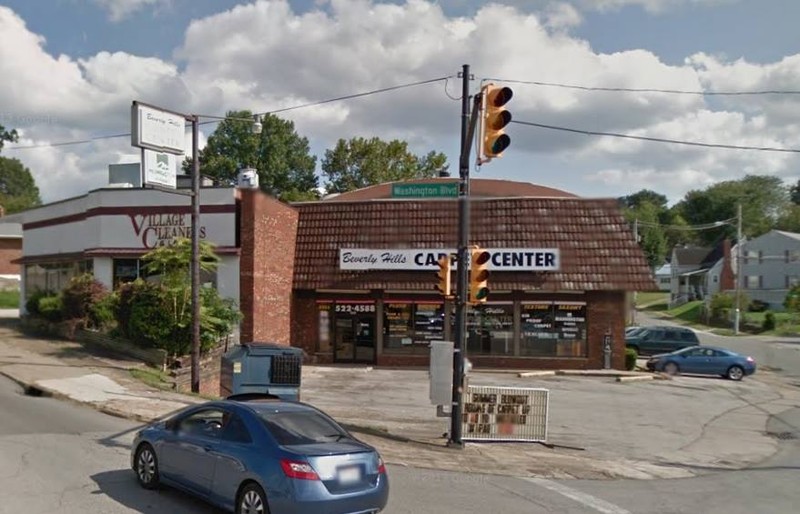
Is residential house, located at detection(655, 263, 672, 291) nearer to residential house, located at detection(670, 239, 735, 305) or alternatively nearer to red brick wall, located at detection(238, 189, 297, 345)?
residential house, located at detection(670, 239, 735, 305)

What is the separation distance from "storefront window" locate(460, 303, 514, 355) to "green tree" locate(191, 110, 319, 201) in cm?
3170

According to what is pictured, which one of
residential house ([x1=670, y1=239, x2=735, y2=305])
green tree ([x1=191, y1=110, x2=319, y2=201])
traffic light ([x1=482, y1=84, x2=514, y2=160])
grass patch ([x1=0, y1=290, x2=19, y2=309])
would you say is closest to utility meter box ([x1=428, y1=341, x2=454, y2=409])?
traffic light ([x1=482, y1=84, x2=514, y2=160])

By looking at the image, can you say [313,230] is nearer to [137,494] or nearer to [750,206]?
[137,494]

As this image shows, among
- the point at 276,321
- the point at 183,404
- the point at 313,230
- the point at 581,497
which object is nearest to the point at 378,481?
the point at 581,497

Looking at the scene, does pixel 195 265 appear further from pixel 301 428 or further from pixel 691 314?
pixel 691 314

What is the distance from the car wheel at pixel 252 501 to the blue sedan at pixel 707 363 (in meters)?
25.0

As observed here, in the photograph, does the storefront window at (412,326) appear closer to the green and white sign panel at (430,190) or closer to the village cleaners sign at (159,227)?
the village cleaners sign at (159,227)

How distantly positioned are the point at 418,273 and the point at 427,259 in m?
0.66

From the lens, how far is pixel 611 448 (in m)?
14.5

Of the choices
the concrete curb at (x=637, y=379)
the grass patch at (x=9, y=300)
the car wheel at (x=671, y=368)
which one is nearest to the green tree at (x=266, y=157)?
the grass patch at (x=9, y=300)

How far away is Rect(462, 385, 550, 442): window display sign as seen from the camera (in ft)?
45.9

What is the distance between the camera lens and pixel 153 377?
1745cm

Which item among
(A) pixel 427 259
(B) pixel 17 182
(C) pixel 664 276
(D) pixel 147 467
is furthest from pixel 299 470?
(B) pixel 17 182

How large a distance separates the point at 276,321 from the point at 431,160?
35694mm
